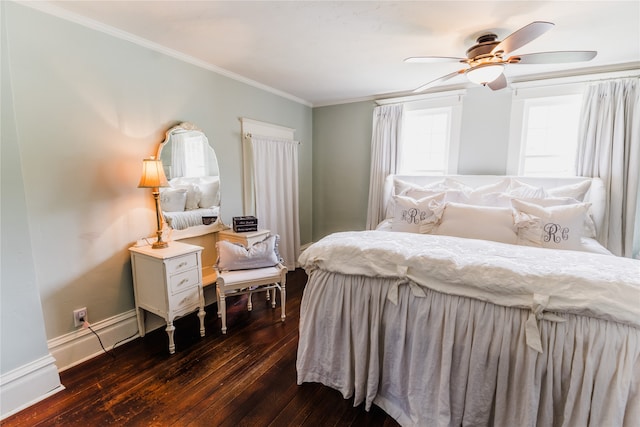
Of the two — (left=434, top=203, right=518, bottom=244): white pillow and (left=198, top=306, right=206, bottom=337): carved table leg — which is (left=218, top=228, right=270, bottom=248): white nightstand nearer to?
(left=198, top=306, right=206, bottom=337): carved table leg

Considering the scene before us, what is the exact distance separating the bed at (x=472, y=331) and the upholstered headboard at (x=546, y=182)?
1624mm

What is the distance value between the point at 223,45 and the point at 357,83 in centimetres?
164

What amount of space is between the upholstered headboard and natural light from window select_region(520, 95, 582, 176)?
0.28m

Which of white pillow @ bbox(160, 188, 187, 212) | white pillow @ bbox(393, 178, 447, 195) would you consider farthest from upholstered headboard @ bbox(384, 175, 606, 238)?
white pillow @ bbox(160, 188, 187, 212)

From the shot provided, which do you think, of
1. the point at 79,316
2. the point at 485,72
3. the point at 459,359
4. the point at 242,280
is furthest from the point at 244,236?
the point at 485,72

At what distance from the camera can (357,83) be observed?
135 inches

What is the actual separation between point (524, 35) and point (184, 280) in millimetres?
2870

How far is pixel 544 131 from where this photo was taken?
10.5 feet

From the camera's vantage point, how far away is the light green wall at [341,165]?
417 cm

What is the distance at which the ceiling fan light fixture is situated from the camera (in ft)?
6.91

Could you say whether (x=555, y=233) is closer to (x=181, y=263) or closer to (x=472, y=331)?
(x=472, y=331)

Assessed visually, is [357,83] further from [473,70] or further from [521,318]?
[521,318]

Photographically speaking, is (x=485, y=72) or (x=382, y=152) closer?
(x=485, y=72)

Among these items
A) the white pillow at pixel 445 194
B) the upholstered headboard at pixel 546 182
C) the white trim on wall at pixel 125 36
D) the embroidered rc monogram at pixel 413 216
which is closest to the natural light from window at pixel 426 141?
the upholstered headboard at pixel 546 182
